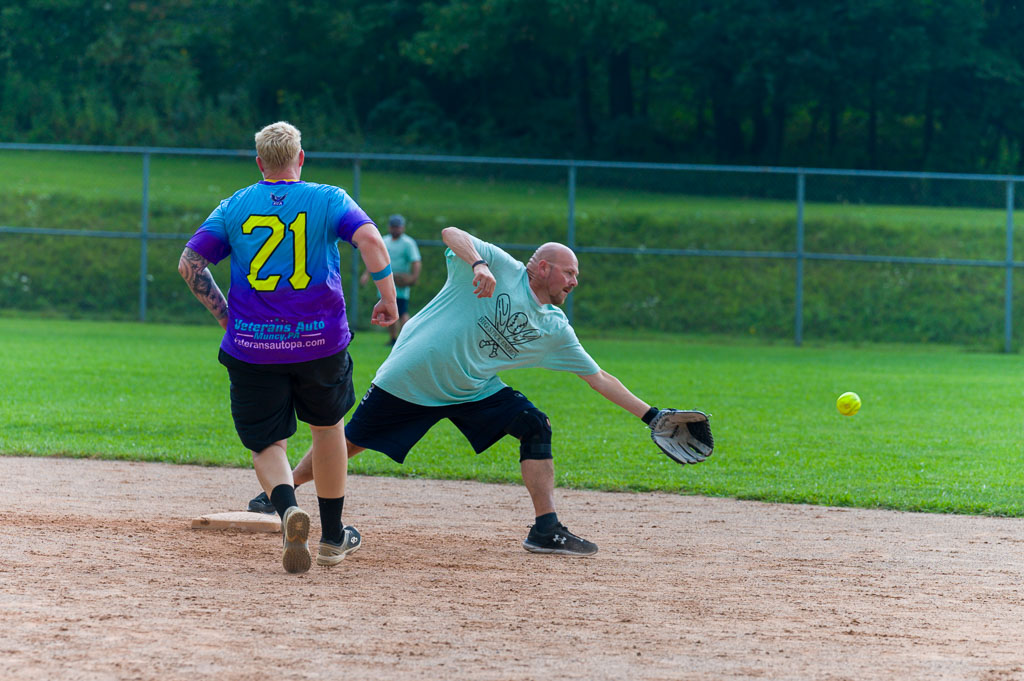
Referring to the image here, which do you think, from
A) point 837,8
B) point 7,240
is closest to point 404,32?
point 837,8

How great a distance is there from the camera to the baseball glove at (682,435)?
5.77 metres

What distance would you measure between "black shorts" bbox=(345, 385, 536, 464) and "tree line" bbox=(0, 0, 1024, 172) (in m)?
26.7

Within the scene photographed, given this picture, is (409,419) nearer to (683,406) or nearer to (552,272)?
(552,272)

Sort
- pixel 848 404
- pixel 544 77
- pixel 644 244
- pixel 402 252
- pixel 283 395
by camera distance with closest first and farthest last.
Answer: pixel 283 395 < pixel 848 404 < pixel 402 252 < pixel 644 244 < pixel 544 77

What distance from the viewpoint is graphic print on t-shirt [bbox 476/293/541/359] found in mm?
5602

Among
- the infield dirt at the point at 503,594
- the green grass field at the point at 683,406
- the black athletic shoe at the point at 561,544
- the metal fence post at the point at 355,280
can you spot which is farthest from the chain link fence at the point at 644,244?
the black athletic shoe at the point at 561,544

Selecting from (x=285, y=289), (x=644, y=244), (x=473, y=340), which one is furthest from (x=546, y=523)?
(x=644, y=244)

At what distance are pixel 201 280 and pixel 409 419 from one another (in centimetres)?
129

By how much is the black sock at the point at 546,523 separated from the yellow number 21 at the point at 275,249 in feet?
5.52

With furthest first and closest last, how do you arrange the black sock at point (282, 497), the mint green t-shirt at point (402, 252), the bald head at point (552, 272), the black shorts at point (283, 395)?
the mint green t-shirt at point (402, 252) → the bald head at point (552, 272) → the black sock at point (282, 497) → the black shorts at point (283, 395)

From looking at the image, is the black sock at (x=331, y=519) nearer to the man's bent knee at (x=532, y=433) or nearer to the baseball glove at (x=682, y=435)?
the man's bent knee at (x=532, y=433)

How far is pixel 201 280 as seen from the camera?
5.00m

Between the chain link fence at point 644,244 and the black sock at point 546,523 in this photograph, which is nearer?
the black sock at point 546,523

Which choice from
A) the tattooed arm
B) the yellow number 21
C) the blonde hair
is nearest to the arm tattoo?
the tattooed arm
